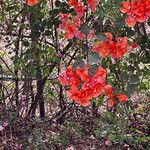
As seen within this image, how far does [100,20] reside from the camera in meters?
1.82

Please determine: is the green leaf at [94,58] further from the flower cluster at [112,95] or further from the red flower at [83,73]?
the flower cluster at [112,95]

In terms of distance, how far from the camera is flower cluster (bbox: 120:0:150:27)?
1.54 meters

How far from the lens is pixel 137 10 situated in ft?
5.07

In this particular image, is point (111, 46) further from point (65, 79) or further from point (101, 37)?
point (65, 79)

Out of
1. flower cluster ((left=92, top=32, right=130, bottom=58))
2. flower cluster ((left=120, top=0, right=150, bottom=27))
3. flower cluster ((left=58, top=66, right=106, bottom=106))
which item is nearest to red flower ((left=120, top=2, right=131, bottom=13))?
flower cluster ((left=120, top=0, right=150, bottom=27))

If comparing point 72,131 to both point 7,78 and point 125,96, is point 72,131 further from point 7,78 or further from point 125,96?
point 125,96

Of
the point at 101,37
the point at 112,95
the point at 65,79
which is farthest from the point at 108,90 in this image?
the point at 101,37

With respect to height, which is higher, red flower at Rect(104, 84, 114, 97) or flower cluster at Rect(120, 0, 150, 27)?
flower cluster at Rect(120, 0, 150, 27)

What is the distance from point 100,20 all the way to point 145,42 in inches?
23.8

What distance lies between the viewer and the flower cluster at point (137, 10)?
60.4 inches

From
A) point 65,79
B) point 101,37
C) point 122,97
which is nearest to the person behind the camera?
point 101,37

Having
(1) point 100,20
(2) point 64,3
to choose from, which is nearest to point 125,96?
(1) point 100,20

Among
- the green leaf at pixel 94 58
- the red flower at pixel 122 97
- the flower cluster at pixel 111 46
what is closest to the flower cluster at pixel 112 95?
the red flower at pixel 122 97

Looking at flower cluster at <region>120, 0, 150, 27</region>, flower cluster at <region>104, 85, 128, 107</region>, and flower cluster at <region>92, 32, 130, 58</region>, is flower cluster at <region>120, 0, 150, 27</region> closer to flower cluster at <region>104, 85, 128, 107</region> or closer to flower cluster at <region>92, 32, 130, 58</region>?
flower cluster at <region>92, 32, 130, 58</region>
